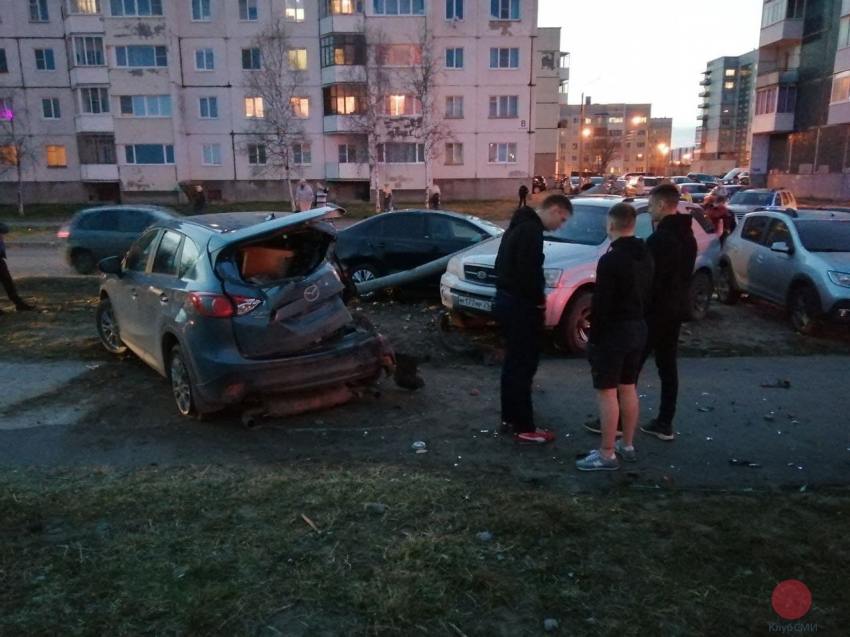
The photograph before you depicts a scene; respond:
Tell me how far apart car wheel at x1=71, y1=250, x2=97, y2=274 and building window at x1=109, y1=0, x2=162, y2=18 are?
34716mm

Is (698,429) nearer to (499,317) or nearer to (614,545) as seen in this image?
(499,317)

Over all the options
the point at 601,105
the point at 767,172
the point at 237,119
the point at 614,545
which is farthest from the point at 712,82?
the point at 614,545

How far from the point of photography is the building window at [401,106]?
Result: 4478cm

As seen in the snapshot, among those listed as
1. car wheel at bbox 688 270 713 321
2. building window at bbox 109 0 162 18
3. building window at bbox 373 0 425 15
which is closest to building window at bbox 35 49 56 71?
building window at bbox 109 0 162 18

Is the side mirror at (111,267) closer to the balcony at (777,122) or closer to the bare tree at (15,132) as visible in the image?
the bare tree at (15,132)

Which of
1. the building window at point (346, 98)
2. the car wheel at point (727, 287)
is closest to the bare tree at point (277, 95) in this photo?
the building window at point (346, 98)

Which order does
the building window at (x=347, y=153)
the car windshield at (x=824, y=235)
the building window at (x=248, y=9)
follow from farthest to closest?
the building window at (x=347, y=153)
the building window at (x=248, y=9)
the car windshield at (x=824, y=235)

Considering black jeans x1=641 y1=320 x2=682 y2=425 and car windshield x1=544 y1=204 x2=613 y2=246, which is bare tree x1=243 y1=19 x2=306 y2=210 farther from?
black jeans x1=641 y1=320 x2=682 y2=425

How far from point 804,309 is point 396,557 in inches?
323

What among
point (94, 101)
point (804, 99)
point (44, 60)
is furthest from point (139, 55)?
point (804, 99)

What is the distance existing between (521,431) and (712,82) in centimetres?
15896

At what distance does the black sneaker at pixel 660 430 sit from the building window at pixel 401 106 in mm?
41616

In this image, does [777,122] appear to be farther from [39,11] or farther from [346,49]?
[39,11]

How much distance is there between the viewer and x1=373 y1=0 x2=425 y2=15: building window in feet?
145
